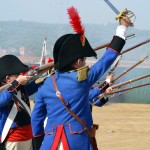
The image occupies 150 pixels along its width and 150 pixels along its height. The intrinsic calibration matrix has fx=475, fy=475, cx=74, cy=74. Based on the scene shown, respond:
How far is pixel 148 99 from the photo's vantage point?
59.0 feet

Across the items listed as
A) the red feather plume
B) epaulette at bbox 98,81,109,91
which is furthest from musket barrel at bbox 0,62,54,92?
epaulette at bbox 98,81,109,91

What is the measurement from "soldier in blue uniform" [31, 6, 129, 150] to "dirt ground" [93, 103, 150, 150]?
4.66m

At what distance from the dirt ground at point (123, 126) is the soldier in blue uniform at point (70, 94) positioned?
4.66 meters

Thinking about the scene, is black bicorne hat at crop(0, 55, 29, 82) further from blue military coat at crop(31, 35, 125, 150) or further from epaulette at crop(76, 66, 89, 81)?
epaulette at crop(76, 66, 89, 81)

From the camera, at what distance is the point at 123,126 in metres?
11.3

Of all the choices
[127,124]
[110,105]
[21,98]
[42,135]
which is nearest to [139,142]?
[127,124]

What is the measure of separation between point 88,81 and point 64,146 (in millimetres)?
525

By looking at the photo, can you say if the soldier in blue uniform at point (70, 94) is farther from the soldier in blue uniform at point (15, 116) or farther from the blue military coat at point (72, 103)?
the soldier in blue uniform at point (15, 116)

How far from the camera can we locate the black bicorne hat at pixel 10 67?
15.1 ft

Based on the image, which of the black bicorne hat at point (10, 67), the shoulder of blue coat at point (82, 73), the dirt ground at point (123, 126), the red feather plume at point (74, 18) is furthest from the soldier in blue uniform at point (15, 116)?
the dirt ground at point (123, 126)

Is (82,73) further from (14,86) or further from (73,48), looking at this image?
(14,86)

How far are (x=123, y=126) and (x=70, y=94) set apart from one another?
7.93 metres

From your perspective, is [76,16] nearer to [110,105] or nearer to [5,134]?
[5,134]

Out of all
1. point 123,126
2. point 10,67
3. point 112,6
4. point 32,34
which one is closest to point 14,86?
point 10,67
